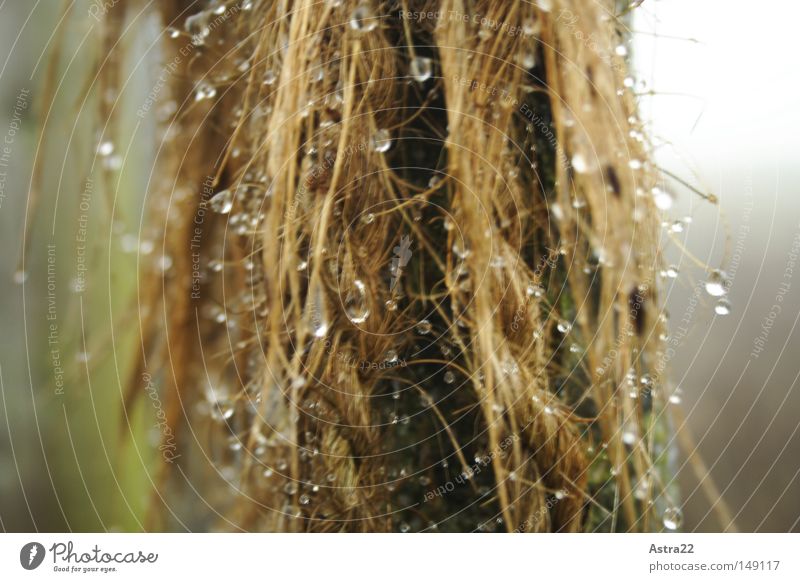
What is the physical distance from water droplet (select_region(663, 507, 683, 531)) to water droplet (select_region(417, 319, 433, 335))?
12.7 inches

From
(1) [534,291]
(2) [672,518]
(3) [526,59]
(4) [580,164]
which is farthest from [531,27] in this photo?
(2) [672,518]

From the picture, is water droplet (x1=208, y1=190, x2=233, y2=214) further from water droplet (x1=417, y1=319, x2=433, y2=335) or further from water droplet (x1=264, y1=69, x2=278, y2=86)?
water droplet (x1=417, y1=319, x2=433, y2=335)

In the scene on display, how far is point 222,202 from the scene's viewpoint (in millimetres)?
545

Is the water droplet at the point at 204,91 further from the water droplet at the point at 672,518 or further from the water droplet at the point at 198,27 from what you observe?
the water droplet at the point at 672,518

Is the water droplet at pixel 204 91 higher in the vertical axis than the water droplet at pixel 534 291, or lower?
higher

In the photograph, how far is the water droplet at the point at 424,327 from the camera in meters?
0.53

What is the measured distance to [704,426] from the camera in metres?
0.72

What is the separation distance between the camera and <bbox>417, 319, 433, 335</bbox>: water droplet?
53cm

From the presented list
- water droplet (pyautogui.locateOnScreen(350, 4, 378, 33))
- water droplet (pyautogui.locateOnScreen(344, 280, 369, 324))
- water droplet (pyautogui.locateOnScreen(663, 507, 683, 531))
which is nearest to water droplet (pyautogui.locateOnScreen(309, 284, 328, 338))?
water droplet (pyautogui.locateOnScreen(344, 280, 369, 324))

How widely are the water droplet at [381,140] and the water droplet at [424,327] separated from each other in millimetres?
167

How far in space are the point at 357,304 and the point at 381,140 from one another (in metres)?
0.16

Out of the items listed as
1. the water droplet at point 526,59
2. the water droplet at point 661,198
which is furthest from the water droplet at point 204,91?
the water droplet at point 661,198
